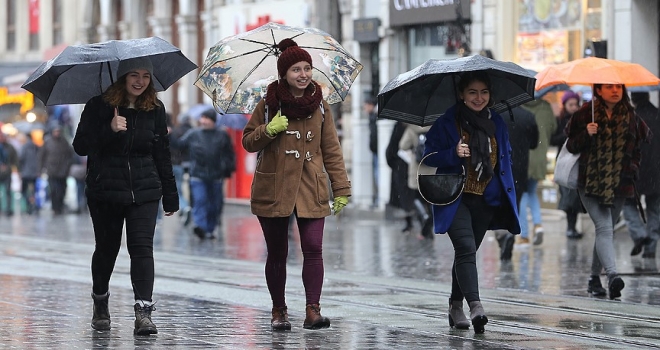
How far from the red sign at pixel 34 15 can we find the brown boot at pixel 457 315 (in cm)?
4279

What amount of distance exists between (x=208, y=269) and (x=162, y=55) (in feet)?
19.0

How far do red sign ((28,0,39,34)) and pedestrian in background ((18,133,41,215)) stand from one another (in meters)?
20.4

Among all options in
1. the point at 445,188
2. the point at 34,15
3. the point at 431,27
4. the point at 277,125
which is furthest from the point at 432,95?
the point at 34,15

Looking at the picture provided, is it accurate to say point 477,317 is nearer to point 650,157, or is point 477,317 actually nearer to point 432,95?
point 432,95

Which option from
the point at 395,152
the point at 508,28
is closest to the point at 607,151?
the point at 395,152

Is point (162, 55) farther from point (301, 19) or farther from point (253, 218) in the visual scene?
point (301, 19)

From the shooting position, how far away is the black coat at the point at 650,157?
15508 mm

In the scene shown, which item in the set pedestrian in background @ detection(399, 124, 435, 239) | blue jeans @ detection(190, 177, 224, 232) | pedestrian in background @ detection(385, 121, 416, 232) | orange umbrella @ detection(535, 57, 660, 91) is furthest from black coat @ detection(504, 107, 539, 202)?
blue jeans @ detection(190, 177, 224, 232)

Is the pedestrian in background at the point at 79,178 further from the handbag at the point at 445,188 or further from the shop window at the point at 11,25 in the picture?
the shop window at the point at 11,25

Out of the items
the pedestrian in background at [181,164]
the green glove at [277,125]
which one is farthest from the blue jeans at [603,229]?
the pedestrian in background at [181,164]

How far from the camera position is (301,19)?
3138cm

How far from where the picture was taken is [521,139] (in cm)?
1644

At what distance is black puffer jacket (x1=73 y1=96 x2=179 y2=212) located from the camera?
A: 934 centimetres

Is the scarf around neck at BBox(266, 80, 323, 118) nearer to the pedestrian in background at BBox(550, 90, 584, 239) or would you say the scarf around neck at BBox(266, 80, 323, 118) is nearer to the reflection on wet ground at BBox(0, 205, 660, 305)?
the reflection on wet ground at BBox(0, 205, 660, 305)
